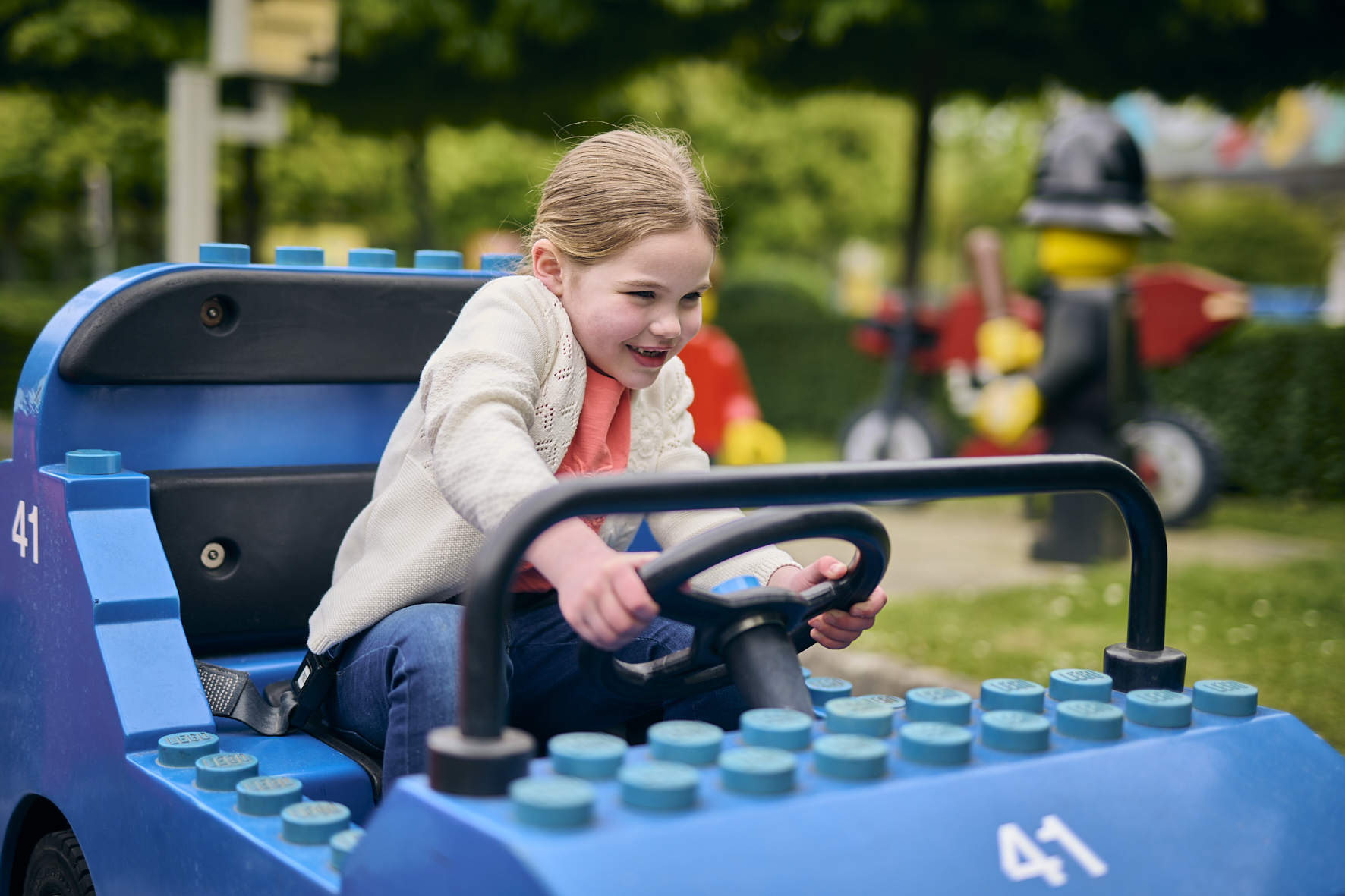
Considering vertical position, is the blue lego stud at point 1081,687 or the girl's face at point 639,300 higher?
the girl's face at point 639,300

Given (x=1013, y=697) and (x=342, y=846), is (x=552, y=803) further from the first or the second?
(x=1013, y=697)

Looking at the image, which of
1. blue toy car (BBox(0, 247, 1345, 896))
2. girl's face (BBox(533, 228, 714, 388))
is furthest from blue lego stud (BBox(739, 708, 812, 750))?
girl's face (BBox(533, 228, 714, 388))

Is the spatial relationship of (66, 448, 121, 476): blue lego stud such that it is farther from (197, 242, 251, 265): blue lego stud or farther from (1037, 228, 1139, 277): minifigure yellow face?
(1037, 228, 1139, 277): minifigure yellow face

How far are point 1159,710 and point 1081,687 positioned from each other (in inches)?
3.5

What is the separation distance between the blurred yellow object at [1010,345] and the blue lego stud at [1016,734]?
5.56 m

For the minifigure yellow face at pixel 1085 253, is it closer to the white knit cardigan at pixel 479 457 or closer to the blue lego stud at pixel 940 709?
the white knit cardigan at pixel 479 457

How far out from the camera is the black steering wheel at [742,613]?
1.21 m

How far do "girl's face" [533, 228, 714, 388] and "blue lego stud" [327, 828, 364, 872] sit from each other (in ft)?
2.21

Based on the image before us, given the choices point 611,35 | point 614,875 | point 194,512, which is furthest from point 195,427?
point 611,35

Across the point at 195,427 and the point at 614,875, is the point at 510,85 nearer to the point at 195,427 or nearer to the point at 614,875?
the point at 195,427

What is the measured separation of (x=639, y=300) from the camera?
62.2 inches

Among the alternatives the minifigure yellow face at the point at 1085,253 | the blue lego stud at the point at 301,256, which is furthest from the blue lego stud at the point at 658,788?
the minifigure yellow face at the point at 1085,253

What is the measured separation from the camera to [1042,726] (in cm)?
115

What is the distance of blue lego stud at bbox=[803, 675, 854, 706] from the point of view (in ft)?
5.36
